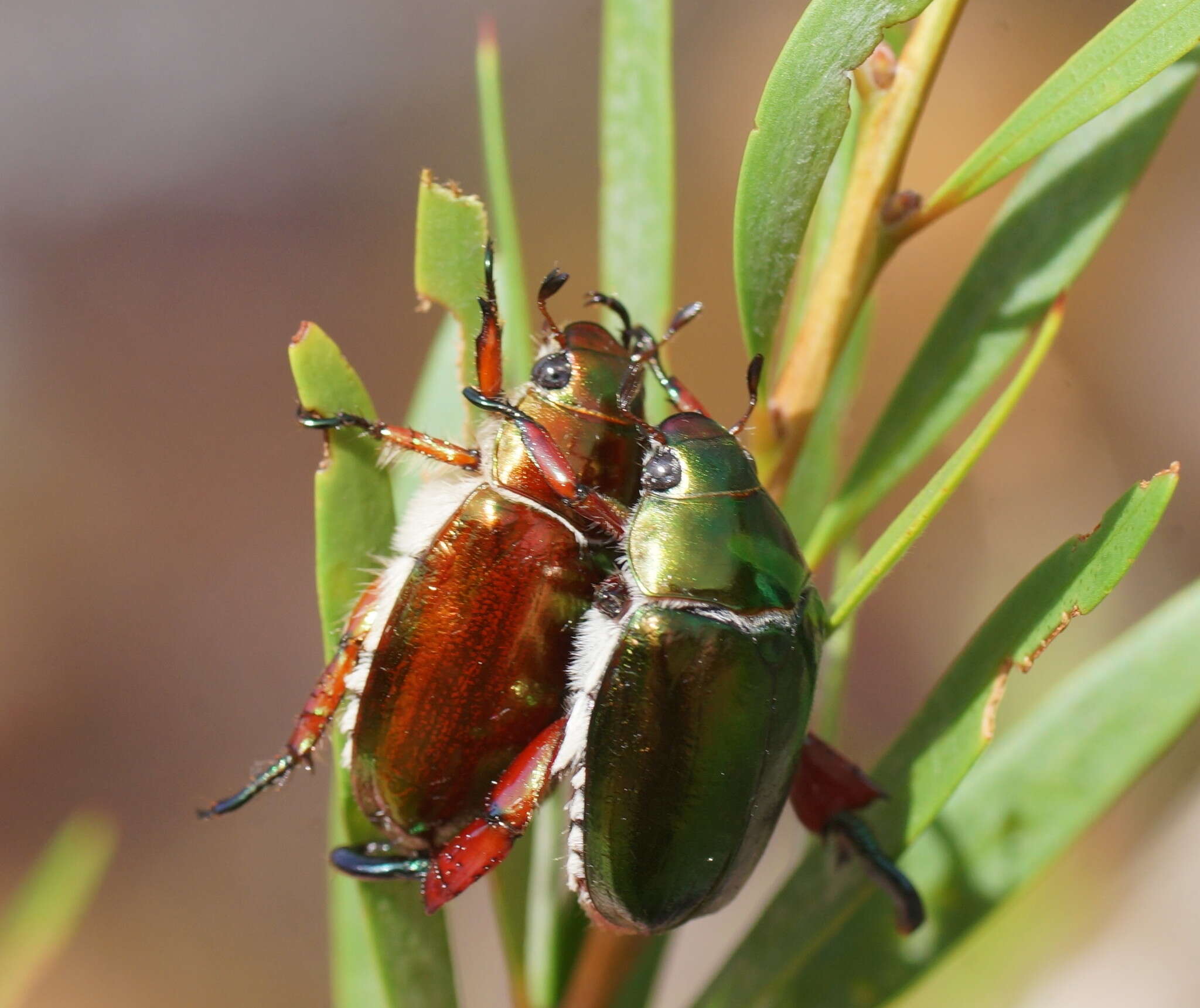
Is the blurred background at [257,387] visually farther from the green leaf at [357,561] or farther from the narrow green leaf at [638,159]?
the green leaf at [357,561]

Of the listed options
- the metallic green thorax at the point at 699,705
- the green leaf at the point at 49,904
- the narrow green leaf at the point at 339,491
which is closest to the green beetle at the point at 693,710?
the metallic green thorax at the point at 699,705

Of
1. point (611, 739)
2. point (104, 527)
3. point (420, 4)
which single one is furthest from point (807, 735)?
point (420, 4)

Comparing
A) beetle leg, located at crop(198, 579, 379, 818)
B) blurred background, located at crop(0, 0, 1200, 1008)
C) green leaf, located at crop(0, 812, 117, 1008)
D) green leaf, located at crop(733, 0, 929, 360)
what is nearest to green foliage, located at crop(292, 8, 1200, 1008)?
green leaf, located at crop(733, 0, 929, 360)

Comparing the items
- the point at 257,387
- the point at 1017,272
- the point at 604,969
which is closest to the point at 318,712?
the point at 604,969

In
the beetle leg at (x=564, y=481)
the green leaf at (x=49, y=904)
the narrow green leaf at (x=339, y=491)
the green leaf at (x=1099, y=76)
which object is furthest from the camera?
the green leaf at (x=49, y=904)

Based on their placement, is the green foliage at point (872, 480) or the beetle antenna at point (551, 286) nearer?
the green foliage at point (872, 480)

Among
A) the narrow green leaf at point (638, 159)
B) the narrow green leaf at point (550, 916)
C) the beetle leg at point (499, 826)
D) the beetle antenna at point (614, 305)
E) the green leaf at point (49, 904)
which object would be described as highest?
the narrow green leaf at point (638, 159)

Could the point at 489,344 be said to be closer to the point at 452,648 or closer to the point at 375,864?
the point at 452,648
